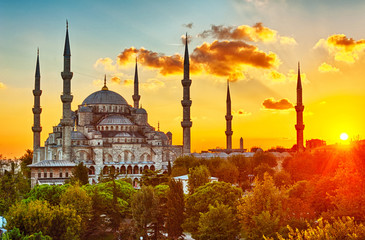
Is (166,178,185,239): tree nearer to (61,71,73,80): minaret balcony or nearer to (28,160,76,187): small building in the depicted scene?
(28,160,76,187): small building

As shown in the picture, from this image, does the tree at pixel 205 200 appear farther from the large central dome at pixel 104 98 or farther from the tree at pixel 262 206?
the large central dome at pixel 104 98

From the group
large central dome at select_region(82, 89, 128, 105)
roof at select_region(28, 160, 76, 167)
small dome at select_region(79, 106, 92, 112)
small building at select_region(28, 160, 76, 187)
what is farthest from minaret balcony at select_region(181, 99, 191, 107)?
small building at select_region(28, 160, 76, 187)

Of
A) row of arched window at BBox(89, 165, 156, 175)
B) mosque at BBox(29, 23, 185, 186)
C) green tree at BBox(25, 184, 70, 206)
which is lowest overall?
green tree at BBox(25, 184, 70, 206)

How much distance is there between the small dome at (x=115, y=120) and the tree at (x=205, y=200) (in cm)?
4056

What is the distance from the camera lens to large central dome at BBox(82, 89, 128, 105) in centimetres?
7556

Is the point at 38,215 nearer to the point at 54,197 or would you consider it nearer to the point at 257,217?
the point at 54,197

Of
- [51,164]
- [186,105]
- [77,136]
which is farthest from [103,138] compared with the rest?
[51,164]

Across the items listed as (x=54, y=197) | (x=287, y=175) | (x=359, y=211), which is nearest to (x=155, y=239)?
(x=54, y=197)

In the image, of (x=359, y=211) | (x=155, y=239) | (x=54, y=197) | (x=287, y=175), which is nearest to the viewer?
(x=359, y=211)

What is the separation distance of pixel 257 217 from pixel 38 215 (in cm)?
1102

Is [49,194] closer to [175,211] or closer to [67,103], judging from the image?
[175,211]

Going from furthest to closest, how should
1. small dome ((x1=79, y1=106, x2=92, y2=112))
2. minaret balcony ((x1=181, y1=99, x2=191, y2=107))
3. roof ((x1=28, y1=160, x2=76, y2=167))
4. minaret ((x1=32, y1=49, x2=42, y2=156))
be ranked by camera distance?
minaret ((x1=32, y1=49, x2=42, y2=156)) → small dome ((x1=79, y1=106, x2=92, y2=112)) → minaret balcony ((x1=181, y1=99, x2=191, y2=107)) → roof ((x1=28, y1=160, x2=76, y2=167))

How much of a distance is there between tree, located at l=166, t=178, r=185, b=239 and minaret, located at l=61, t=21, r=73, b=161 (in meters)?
33.3

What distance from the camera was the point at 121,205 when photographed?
116 feet
